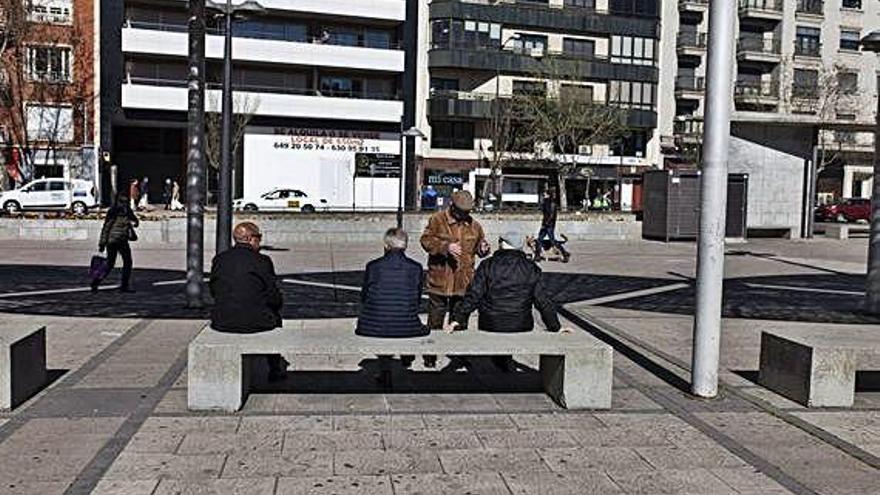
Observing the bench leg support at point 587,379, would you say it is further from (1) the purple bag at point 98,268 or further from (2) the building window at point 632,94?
(2) the building window at point 632,94

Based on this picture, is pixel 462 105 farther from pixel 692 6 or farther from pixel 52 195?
pixel 52 195

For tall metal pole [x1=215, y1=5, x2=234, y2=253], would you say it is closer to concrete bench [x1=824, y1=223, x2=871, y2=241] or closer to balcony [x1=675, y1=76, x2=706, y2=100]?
concrete bench [x1=824, y1=223, x2=871, y2=241]

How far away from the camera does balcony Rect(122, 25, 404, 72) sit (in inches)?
1918

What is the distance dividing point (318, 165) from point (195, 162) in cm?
Answer: 4035

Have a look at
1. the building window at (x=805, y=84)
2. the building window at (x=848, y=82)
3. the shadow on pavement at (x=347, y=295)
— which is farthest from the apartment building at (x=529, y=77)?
the shadow on pavement at (x=347, y=295)

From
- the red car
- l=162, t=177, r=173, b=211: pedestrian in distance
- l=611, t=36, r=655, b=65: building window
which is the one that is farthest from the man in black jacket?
l=611, t=36, r=655, b=65: building window

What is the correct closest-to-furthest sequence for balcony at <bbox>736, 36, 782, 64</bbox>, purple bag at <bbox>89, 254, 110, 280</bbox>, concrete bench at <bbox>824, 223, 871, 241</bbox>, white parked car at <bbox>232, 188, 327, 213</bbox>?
1. purple bag at <bbox>89, 254, 110, 280</bbox>
2. concrete bench at <bbox>824, 223, 871, 241</bbox>
3. white parked car at <bbox>232, 188, 327, 213</bbox>
4. balcony at <bbox>736, 36, 782, 64</bbox>

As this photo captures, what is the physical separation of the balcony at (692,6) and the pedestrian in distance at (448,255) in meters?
61.6

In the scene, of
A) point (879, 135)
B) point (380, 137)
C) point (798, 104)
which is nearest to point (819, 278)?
point (879, 135)

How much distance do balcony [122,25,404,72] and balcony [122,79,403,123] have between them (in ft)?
5.62

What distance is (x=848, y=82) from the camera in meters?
68.4

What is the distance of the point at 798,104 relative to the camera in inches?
2387

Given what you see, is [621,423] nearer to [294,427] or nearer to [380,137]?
[294,427]

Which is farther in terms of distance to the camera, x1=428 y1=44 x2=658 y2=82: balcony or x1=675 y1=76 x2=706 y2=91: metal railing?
x1=675 y1=76 x2=706 y2=91: metal railing
